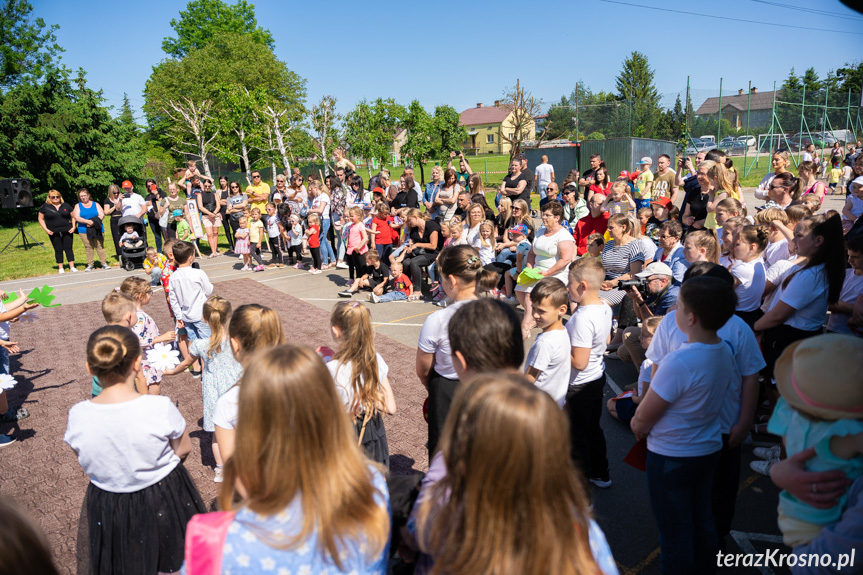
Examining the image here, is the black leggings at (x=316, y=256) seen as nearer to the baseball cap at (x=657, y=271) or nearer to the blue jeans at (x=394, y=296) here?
the blue jeans at (x=394, y=296)

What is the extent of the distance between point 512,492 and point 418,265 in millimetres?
8643

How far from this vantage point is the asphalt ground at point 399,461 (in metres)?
3.51

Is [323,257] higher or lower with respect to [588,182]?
lower

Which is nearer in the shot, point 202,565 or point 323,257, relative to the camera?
point 202,565

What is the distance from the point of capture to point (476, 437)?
1.45 m

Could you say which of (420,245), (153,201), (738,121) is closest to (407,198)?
(420,245)

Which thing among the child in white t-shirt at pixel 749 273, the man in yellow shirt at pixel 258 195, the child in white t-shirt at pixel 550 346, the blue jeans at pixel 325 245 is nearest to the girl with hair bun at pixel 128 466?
the child in white t-shirt at pixel 550 346

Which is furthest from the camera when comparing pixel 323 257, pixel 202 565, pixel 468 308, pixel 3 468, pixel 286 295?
pixel 323 257

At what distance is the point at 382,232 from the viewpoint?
35.3 ft

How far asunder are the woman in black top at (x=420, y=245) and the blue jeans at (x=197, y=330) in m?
4.61

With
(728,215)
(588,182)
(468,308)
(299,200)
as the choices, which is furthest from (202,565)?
(299,200)

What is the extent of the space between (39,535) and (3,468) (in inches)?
186

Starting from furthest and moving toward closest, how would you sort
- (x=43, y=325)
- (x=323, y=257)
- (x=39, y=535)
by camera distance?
1. (x=323, y=257)
2. (x=43, y=325)
3. (x=39, y=535)

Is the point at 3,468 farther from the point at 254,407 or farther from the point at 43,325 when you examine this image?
the point at 43,325
